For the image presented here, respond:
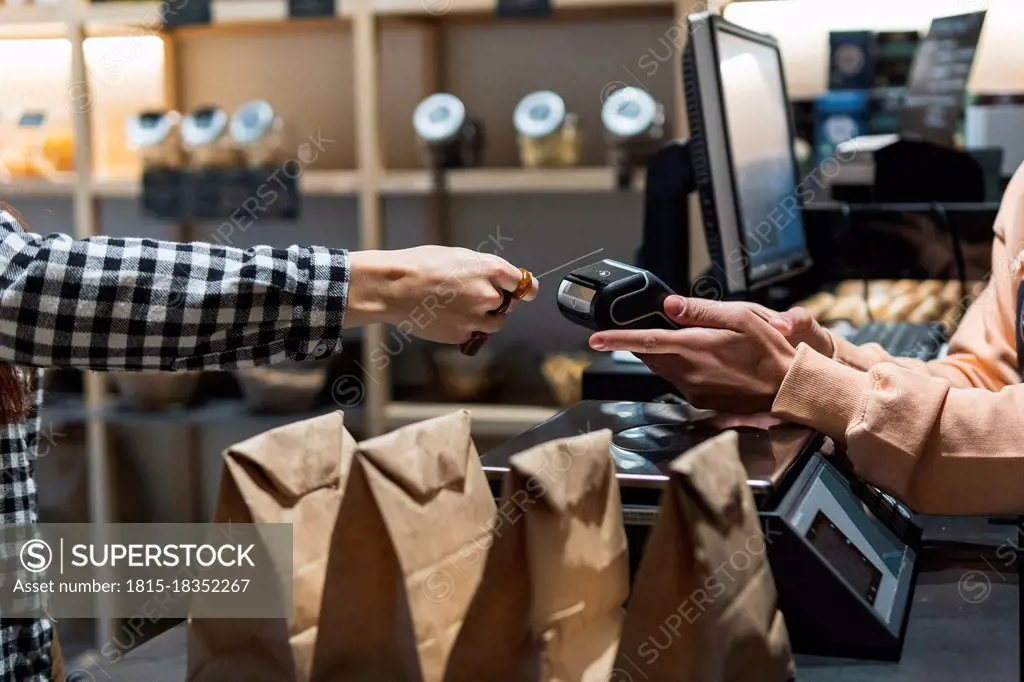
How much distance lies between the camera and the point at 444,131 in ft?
8.78

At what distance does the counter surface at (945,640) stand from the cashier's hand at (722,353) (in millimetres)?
218

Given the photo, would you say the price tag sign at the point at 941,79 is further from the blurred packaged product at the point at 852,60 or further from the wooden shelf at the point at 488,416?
the wooden shelf at the point at 488,416

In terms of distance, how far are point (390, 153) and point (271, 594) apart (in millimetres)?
2546

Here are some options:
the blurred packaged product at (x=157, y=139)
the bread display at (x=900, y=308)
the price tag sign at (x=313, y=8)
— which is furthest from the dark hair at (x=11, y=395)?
the blurred packaged product at (x=157, y=139)

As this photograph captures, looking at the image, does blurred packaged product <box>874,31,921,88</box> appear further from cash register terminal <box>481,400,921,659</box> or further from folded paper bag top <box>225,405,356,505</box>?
folded paper bag top <box>225,405,356,505</box>

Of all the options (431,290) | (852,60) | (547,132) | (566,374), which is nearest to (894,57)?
(852,60)

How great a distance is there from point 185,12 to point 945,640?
8.40 ft

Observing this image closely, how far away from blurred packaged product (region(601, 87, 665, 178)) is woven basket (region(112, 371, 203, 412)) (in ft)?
4.17

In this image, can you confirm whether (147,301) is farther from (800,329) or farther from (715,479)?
(800,329)

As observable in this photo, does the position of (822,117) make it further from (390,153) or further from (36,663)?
(36,663)

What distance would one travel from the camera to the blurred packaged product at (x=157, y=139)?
2.84 m

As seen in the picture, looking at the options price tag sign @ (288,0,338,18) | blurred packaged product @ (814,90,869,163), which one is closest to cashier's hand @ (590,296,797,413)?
blurred packaged product @ (814,90,869,163)

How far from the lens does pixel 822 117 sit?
7.84 feet

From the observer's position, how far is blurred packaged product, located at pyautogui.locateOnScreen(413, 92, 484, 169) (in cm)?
269
